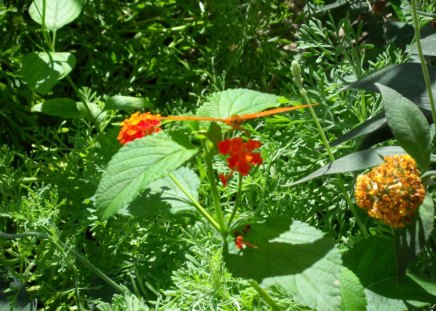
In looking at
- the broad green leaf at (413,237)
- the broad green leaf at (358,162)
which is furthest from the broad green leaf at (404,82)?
the broad green leaf at (413,237)

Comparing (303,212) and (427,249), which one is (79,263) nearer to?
(303,212)

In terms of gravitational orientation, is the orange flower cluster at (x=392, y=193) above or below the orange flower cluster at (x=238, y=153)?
below

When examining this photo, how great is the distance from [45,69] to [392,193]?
83 centimetres

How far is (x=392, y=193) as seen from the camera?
75cm

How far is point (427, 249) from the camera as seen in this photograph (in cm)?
Answer: 103

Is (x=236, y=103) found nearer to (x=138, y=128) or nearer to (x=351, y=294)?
(x=138, y=128)

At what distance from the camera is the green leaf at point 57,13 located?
1.42 m

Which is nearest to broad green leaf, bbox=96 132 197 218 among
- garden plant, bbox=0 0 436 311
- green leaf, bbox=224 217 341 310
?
garden plant, bbox=0 0 436 311

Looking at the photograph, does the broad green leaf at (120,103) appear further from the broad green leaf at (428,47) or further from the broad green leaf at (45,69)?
the broad green leaf at (428,47)

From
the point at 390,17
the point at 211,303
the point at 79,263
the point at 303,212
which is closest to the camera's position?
the point at 211,303

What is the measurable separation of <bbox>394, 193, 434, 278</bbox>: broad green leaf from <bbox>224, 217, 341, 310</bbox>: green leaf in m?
0.08

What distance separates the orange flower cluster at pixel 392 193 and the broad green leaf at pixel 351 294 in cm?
10

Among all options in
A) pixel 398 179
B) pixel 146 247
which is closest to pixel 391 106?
pixel 398 179

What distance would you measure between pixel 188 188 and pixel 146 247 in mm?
214
